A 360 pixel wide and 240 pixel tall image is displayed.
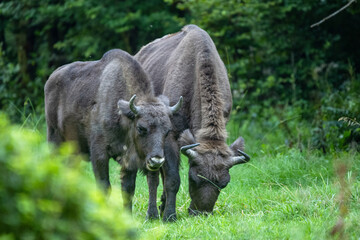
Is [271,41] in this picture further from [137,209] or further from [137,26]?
[137,209]

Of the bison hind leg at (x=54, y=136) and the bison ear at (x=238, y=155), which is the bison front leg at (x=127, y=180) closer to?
the bison ear at (x=238, y=155)

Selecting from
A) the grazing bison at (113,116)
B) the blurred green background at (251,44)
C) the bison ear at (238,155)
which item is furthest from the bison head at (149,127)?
the blurred green background at (251,44)

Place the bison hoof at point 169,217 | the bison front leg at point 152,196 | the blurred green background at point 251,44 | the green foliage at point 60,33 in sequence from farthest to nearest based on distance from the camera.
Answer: the green foliage at point 60,33 → the blurred green background at point 251,44 → the bison front leg at point 152,196 → the bison hoof at point 169,217

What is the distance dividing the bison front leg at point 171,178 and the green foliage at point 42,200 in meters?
4.19

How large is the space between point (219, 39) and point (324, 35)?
2730mm

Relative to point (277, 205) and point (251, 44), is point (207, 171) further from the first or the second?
point (251, 44)

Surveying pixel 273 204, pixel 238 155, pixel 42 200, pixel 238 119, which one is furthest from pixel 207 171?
pixel 238 119

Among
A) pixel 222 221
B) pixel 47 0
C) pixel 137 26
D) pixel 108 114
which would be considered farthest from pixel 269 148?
pixel 47 0

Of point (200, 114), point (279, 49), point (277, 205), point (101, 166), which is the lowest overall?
point (279, 49)

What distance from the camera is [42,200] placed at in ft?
7.49

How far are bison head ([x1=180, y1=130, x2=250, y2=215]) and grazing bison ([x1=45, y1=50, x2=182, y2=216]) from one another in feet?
1.63

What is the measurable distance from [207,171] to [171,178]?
→ 0.67 metres

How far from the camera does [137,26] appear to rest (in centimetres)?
1551

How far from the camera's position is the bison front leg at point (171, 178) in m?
6.63
